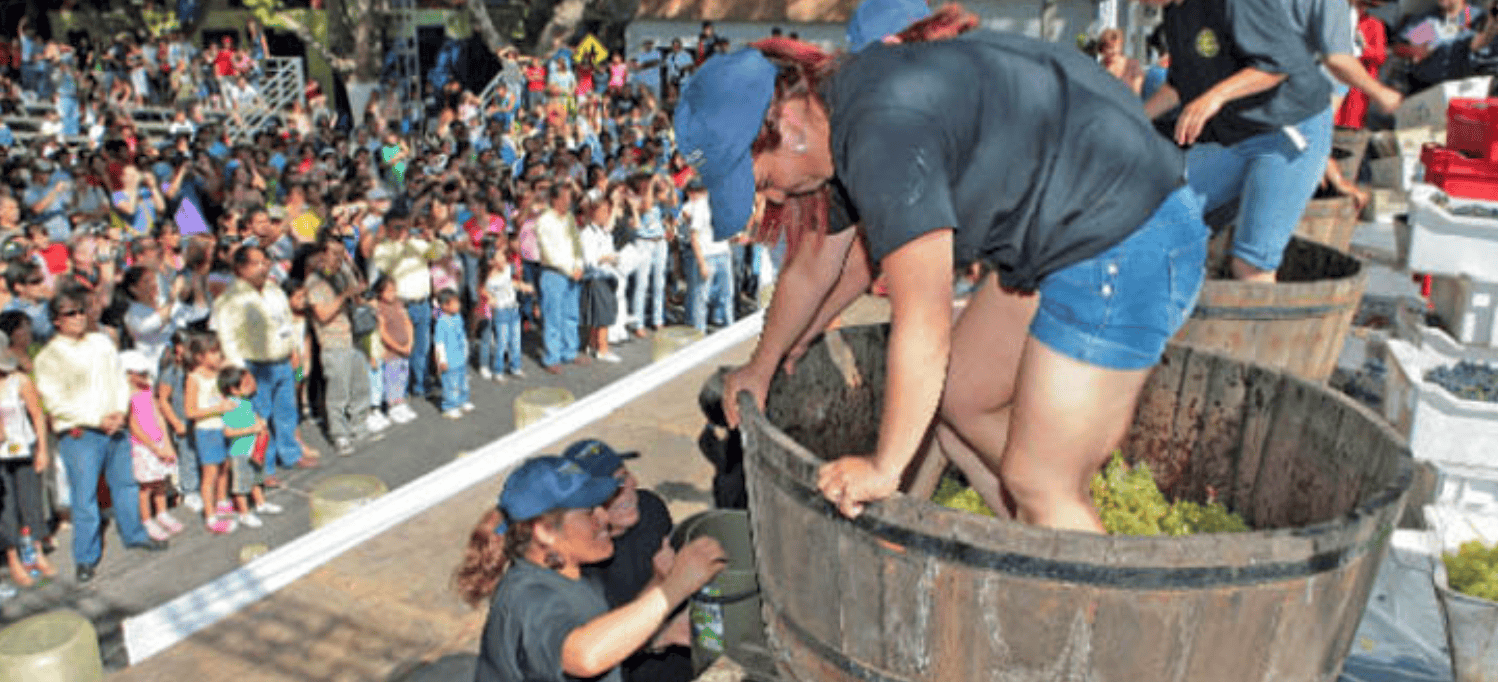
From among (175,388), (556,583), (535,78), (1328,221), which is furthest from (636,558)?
(535,78)

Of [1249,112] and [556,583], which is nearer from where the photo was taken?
[556,583]

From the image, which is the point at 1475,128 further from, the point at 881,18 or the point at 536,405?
the point at 536,405

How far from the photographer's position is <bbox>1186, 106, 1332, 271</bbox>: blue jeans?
13.6 ft

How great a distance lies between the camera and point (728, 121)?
2.38 m

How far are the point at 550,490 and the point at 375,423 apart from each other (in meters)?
7.79

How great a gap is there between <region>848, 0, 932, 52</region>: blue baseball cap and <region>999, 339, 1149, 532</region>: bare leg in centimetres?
248

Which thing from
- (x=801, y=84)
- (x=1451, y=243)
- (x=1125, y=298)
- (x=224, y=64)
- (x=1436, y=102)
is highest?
(x=801, y=84)

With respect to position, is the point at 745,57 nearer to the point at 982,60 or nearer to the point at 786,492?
the point at 982,60

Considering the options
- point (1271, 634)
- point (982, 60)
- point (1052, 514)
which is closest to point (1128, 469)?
point (1052, 514)

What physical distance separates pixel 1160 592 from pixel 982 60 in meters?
1.08

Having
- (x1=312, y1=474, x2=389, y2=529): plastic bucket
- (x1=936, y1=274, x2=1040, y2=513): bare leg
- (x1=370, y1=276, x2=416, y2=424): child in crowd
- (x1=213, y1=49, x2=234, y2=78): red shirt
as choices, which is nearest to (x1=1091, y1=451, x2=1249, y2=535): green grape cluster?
(x1=936, y1=274, x2=1040, y2=513): bare leg

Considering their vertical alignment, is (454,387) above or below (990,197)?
below

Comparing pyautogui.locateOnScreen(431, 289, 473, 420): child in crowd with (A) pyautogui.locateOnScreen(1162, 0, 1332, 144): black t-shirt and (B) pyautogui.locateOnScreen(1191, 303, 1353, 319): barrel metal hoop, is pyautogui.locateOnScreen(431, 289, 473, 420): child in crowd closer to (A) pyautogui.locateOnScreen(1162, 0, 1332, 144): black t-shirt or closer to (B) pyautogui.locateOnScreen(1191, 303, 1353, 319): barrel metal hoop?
(A) pyautogui.locateOnScreen(1162, 0, 1332, 144): black t-shirt

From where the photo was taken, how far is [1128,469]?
3680 mm
